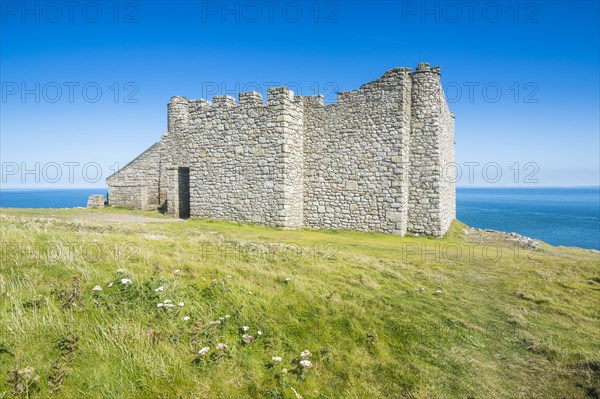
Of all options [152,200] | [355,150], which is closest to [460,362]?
[355,150]

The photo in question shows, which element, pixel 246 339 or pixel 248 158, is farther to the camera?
pixel 248 158

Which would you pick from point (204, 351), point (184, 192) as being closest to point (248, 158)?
point (184, 192)

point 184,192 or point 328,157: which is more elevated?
point 328,157

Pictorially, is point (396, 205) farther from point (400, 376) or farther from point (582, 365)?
point (400, 376)

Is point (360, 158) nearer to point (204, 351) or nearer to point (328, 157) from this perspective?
point (328, 157)

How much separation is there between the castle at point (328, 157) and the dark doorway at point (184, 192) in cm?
206

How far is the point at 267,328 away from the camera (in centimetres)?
546

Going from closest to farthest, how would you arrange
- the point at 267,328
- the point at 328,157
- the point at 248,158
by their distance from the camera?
the point at 267,328 < the point at 248,158 < the point at 328,157

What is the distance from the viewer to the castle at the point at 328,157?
58.1ft

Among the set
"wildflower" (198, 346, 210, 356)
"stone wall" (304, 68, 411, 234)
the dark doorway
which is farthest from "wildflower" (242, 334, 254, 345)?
the dark doorway

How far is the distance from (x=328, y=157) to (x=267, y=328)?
1448 cm

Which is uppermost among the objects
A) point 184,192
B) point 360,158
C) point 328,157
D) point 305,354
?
point 328,157

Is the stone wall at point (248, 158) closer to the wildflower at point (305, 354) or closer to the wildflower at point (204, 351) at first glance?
the wildflower at point (305, 354)

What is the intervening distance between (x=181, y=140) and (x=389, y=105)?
15033 millimetres
